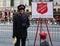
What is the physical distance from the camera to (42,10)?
40.1ft

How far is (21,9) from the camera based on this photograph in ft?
36.2

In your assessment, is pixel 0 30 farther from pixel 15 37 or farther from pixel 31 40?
pixel 15 37

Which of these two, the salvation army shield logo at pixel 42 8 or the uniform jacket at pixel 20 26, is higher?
the salvation army shield logo at pixel 42 8

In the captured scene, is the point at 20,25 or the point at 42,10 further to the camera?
the point at 42,10

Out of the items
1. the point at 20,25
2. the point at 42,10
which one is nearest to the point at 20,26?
the point at 20,25

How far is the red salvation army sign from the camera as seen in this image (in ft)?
40.0

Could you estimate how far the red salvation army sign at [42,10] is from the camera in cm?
1220

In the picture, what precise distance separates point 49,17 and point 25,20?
1341 millimetres

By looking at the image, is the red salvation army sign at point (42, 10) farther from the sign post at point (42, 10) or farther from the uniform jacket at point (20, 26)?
the uniform jacket at point (20, 26)

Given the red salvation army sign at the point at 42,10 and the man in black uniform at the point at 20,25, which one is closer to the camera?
the man in black uniform at the point at 20,25

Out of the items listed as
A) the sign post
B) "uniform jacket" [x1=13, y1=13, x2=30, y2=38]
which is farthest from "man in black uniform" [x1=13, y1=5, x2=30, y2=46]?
the sign post

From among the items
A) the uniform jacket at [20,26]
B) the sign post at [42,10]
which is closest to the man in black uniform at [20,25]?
the uniform jacket at [20,26]

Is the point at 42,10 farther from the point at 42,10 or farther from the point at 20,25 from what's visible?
the point at 20,25

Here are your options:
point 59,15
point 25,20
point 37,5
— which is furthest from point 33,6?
point 59,15
